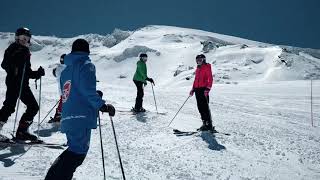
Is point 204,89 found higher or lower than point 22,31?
lower

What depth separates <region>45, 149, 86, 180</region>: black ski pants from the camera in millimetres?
4793

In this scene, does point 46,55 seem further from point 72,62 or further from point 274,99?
point 72,62

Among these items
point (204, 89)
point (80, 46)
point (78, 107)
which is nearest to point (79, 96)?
point (78, 107)

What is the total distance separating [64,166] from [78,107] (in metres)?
0.70

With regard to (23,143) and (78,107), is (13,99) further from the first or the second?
(78,107)

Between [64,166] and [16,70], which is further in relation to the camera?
[16,70]

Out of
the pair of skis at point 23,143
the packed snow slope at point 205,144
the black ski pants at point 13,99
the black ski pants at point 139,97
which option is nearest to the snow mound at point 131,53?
the packed snow slope at point 205,144

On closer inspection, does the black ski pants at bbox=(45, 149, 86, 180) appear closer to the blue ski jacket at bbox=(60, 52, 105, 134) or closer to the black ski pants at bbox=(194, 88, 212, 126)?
the blue ski jacket at bbox=(60, 52, 105, 134)

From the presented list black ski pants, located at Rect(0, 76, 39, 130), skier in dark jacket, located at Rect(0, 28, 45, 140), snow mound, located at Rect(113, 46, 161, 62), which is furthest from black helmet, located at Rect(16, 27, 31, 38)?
snow mound, located at Rect(113, 46, 161, 62)

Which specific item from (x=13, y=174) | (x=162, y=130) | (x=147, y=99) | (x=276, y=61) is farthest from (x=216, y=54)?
(x=13, y=174)

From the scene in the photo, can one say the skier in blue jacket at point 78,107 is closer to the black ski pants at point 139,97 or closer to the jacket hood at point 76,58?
the jacket hood at point 76,58

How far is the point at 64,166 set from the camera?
484 centimetres

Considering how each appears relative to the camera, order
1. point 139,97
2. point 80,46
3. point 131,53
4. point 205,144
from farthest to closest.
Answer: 1. point 131,53
2. point 139,97
3. point 205,144
4. point 80,46

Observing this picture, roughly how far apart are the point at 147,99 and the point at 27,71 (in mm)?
11402
